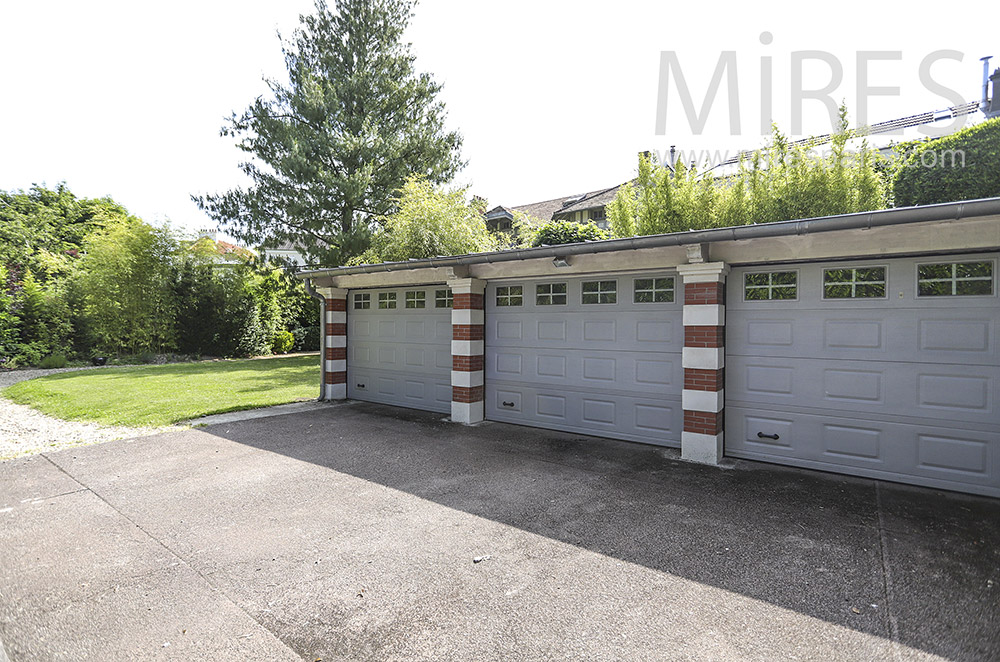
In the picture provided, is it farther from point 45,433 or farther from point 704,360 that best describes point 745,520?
point 45,433

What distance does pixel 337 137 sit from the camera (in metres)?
18.1

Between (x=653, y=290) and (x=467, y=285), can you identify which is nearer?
(x=653, y=290)

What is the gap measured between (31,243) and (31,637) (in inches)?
1086

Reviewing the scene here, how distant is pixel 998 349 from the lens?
4.36 meters

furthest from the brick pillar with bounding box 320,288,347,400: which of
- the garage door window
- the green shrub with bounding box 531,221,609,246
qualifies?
the green shrub with bounding box 531,221,609,246

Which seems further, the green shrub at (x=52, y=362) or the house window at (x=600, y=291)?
the green shrub at (x=52, y=362)

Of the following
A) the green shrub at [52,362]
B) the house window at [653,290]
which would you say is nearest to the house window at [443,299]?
the house window at [653,290]

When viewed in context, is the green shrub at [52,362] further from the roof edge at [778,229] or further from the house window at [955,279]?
the house window at [955,279]

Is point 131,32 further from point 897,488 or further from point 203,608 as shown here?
point 897,488

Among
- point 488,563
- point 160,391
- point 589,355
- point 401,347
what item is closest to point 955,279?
point 589,355

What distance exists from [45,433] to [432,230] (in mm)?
10300

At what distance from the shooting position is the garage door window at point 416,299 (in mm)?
8644

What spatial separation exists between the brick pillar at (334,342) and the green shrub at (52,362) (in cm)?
1137

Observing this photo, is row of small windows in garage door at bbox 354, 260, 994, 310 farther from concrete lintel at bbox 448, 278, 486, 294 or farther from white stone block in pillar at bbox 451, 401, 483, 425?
white stone block in pillar at bbox 451, 401, 483, 425
